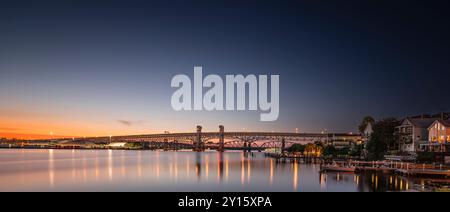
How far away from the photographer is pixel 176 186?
43344 millimetres

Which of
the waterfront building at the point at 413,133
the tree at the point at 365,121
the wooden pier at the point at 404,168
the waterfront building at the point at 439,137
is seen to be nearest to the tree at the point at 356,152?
the tree at the point at 365,121

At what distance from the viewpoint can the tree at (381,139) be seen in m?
63.6

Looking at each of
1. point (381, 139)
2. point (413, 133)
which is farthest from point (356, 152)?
point (413, 133)

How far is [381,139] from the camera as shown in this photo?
63.9 metres

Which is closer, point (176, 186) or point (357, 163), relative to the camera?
point (176, 186)

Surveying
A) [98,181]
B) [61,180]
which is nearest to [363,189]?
[98,181]

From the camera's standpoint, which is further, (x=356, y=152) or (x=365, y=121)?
(x=356, y=152)

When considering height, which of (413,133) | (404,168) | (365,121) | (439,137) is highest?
(365,121)

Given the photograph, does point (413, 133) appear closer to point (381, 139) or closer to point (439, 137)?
point (381, 139)

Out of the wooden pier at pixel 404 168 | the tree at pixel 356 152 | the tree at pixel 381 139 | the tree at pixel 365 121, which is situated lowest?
the tree at pixel 356 152

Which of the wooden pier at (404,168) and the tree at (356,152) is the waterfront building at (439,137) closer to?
the wooden pier at (404,168)

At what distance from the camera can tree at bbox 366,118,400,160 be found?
2504 inches
